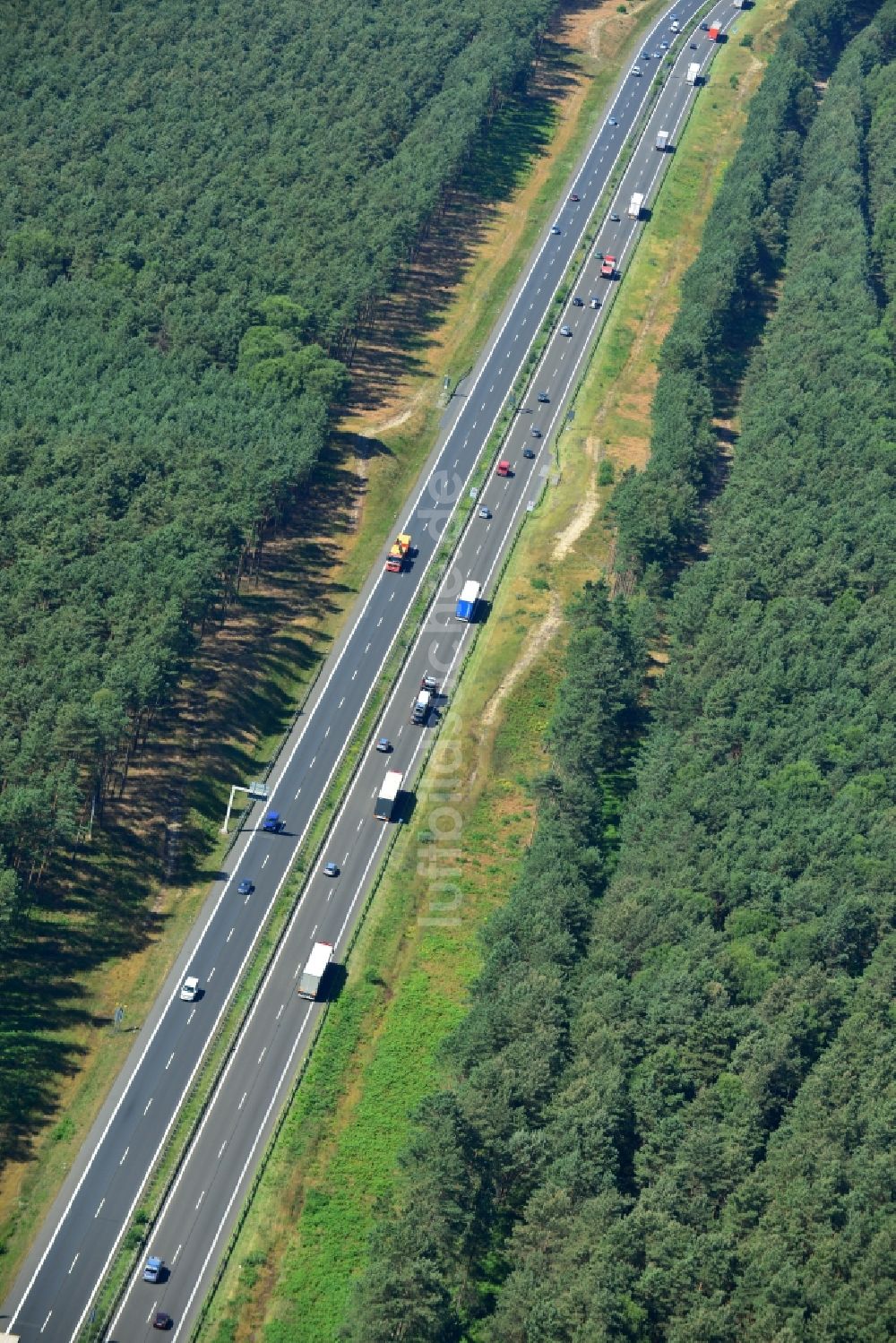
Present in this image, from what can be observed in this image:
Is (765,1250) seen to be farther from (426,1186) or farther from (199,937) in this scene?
(199,937)

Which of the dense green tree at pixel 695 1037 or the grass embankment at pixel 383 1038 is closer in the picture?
the dense green tree at pixel 695 1037

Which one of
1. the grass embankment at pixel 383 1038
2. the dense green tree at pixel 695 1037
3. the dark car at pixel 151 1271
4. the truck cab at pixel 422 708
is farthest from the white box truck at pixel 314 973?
the truck cab at pixel 422 708

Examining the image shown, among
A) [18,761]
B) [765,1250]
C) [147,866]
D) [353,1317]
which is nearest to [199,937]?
[147,866]

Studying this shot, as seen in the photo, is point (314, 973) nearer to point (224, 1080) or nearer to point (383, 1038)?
point (383, 1038)

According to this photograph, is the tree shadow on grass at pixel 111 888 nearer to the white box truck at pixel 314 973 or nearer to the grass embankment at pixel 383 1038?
the white box truck at pixel 314 973

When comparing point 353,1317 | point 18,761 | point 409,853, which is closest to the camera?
point 353,1317

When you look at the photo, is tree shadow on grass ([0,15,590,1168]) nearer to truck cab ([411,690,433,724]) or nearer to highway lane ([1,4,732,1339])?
highway lane ([1,4,732,1339])
